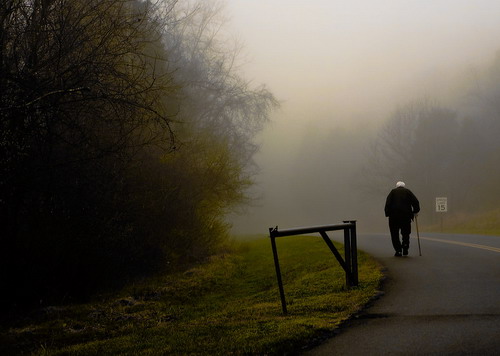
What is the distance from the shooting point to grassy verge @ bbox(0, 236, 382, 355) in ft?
23.9

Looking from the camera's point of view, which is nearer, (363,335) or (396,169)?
(363,335)

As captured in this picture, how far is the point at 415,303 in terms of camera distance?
906 cm

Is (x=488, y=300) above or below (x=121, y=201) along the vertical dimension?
below

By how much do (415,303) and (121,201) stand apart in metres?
8.41

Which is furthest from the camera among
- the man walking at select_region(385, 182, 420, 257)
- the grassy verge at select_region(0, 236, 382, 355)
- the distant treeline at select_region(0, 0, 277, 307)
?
the man walking at select_region(385, 182, 420, 257)

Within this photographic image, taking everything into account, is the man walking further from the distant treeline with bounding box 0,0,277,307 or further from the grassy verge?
the distant treeline with bounding box 0,0,277,307

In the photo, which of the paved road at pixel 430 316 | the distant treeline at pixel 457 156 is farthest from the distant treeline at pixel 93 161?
the distant treeline at pixel 457 156

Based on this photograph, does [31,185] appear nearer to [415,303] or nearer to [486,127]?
[415,303]

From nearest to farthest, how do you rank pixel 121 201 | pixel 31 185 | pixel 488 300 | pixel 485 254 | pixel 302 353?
pixel 302 353 → pixel 488 300 → pixel 31 185 → pixel 121 201 → pixel 485 254

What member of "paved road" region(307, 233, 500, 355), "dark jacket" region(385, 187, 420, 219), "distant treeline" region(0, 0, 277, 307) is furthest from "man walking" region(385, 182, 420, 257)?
"distant treeline" region(0, 0, 277, 307)

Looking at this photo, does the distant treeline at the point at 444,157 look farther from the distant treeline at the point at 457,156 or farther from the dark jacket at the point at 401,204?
the dark jacket at the point at 401,204

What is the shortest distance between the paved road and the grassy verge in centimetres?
40

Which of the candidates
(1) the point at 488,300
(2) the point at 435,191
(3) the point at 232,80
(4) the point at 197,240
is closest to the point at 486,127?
(2) the point at 435,191

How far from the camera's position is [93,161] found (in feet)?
43.1
